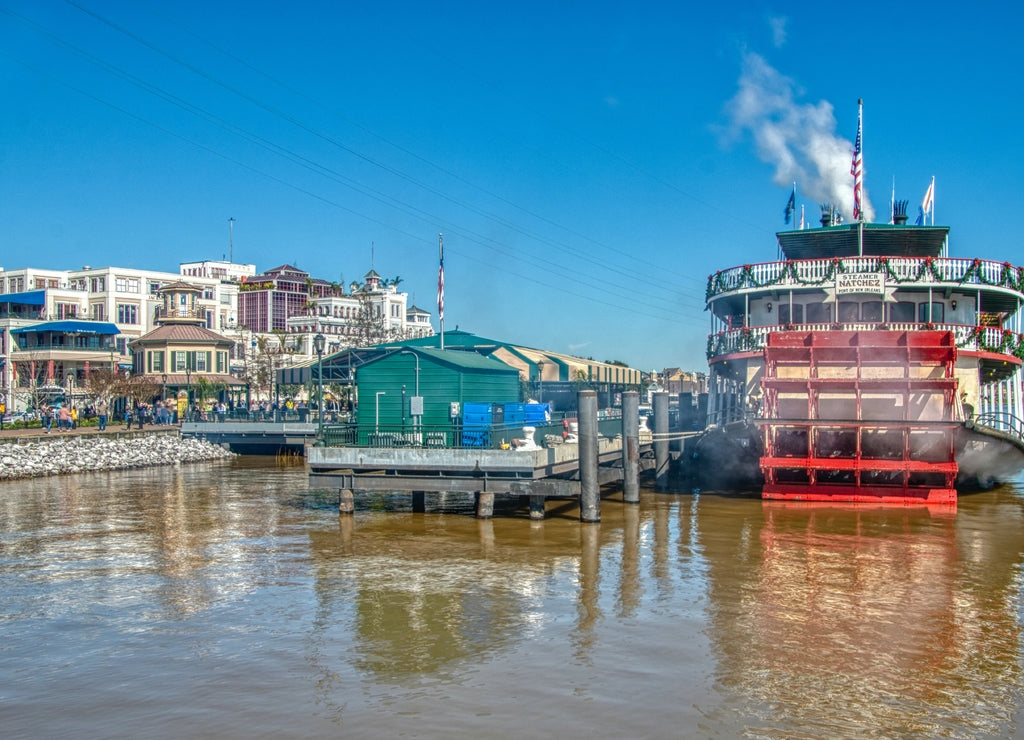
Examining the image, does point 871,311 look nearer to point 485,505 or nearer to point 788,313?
point 788,313

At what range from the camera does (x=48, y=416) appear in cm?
4103

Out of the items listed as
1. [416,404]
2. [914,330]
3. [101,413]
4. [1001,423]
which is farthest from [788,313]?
[101,413]

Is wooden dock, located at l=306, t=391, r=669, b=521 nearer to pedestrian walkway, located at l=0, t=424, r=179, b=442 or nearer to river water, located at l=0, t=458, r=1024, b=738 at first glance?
river water, located at l=0, t=458, r=1024, b=738

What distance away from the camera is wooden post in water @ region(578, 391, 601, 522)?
1909cm

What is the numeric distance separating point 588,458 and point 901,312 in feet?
41.6

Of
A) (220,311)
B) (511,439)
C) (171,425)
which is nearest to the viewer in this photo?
(511,439)

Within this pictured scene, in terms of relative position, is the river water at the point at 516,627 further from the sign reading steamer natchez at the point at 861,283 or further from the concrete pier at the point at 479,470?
the sign reading steamer natchez at the point at 861,283

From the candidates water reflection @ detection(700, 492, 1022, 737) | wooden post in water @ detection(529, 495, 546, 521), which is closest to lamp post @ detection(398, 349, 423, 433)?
wooden post in water @ detection(529, 495, 546, 521)

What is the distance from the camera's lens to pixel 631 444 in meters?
22.7

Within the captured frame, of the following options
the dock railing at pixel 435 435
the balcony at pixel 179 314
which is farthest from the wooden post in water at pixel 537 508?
the balcony at pixel 179 314

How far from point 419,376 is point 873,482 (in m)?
11.9

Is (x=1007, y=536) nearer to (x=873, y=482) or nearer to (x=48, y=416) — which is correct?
(x=873, y=482)

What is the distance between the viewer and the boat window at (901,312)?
1061 inches

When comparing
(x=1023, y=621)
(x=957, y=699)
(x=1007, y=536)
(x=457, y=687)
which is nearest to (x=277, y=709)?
(x=457, y=687)
